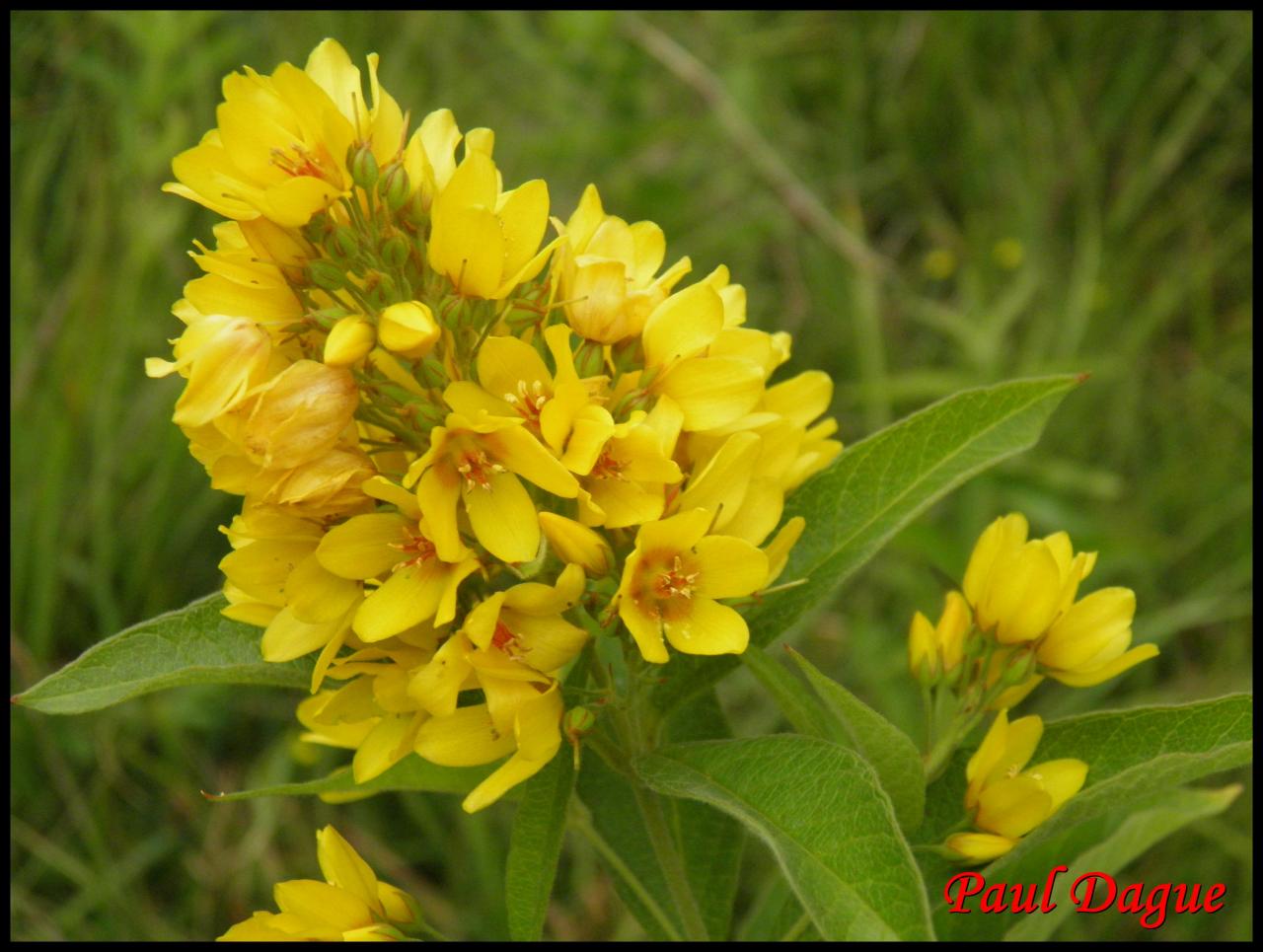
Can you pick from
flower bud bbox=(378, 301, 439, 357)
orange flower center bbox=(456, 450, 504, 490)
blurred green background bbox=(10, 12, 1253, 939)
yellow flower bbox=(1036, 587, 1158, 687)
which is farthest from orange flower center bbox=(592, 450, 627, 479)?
blurred green background bbox=(10, 12, 1253, 939)

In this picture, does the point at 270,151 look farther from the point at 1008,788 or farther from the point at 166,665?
the point at 1008,788

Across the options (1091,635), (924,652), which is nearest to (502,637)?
(924,652)

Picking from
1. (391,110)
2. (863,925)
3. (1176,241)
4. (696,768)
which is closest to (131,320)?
(391,110)

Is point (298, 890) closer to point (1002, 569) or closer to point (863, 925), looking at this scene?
point (863, 925)

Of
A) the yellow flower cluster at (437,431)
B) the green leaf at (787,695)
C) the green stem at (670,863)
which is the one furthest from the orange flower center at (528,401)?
the green stem at (670,863)

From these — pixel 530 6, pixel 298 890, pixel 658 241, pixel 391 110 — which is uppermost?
pixel 530 6

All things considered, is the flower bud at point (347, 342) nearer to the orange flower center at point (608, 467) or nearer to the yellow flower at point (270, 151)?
the yellow flower at point (270, 151)
